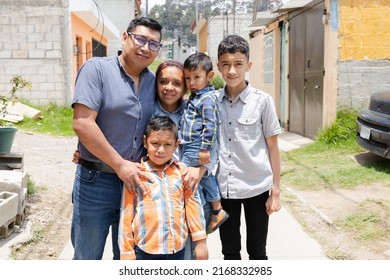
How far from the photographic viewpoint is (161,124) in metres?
2.45

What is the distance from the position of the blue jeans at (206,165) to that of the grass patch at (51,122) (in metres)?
9.30

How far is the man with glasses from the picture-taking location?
2434mm

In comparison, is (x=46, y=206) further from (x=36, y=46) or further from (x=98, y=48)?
(x=98, y=48)

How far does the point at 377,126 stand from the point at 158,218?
17.3 feet

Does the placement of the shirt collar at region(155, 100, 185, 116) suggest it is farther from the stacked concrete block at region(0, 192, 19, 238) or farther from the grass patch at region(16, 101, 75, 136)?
the grass patch at region(16, 101, 75, 136)

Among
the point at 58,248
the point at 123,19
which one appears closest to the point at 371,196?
the point at 58,248

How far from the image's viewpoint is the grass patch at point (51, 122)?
459 inches

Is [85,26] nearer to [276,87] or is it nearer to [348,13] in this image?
[276,87]

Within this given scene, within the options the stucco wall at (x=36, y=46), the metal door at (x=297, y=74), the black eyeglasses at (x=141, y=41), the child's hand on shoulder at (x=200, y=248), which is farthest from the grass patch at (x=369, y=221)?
the stucco wall at (x=36, y=46)

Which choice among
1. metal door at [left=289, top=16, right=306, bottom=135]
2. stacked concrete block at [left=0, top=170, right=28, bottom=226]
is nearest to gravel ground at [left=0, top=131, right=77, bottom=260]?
stacked concrete block at [left=0, top=170, right=28, bottom=226]

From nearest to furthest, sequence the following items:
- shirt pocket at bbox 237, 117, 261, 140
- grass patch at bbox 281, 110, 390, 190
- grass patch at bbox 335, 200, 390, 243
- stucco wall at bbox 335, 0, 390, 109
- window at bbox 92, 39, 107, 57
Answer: shirt pocket at bbox 237, 117, 261, 140
grass patch at bbox 335, 200, 390, 243
grass patch at bbox 281, 110, 390, 190
stucco wall at bbox 335, 0, 390, 109
window at bbox 92, 39, 107, 57

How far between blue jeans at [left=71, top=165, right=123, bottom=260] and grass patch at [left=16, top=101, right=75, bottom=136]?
9.18 metres

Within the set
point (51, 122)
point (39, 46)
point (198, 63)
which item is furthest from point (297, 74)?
point (198, 63)

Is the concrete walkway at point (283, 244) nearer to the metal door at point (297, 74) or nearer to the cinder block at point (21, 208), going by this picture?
the cinder block at point (21, 208)
